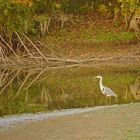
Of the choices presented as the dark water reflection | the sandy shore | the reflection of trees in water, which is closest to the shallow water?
the sandy shore

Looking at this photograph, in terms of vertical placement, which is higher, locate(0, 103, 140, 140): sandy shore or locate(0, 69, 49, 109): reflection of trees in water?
locate(0, 103, 140, 140): sandy shore

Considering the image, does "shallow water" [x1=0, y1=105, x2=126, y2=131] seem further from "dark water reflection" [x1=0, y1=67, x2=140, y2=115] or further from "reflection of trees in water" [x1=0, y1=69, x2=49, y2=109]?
"reflection of trees in water" [x1=0, y1=69, x2=49, y2=109]

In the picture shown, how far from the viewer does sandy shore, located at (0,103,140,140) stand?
1298 cm

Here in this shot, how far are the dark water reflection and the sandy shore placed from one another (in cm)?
293

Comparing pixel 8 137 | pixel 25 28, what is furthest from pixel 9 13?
pixel 8 137

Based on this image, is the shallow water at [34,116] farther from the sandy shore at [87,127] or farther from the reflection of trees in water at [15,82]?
the reflection of trees in water at [15,82]

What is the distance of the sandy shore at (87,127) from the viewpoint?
13.0 meters

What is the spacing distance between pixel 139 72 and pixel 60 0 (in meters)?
13.4

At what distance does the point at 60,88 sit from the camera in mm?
24000

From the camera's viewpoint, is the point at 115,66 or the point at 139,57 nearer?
the point at 115,66

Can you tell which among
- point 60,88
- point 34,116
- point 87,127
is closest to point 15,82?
point 60,88

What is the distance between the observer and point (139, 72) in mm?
28469

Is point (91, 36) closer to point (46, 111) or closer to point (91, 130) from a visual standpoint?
point (46, 111)

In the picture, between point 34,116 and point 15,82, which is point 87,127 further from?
point 15,82
